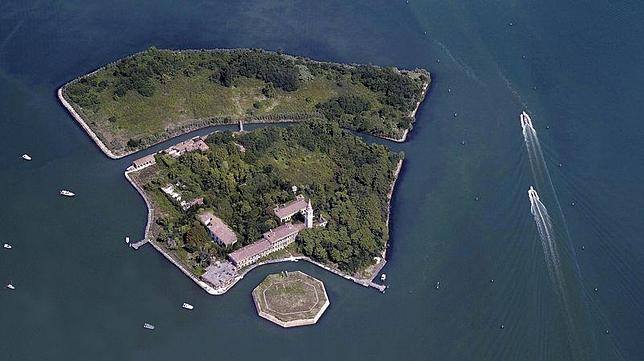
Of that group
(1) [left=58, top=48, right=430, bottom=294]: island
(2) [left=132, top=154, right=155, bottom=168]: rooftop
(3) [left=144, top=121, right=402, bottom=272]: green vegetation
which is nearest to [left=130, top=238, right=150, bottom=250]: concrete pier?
(1) [left=58, top=48, right=430, bottom=294]: island

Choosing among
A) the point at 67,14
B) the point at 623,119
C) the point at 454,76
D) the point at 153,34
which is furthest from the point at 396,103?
the point at 67,14

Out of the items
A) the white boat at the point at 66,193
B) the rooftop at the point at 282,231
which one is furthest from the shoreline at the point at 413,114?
the white boat at the point at 66,193

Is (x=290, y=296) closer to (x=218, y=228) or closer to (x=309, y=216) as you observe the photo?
(x=309, y=216)

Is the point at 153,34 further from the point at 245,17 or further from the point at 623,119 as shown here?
the point at 623,119

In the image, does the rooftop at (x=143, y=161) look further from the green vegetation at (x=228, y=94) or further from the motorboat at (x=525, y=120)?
the motorboat at (x=525, y=120)

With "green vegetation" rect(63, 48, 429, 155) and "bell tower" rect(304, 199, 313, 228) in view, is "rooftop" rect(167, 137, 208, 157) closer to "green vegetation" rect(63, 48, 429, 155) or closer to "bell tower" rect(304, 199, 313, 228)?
"green vegetation" rect(63, 48, 429, 155)

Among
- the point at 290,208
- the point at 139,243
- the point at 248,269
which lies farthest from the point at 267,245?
the point at 139,243
